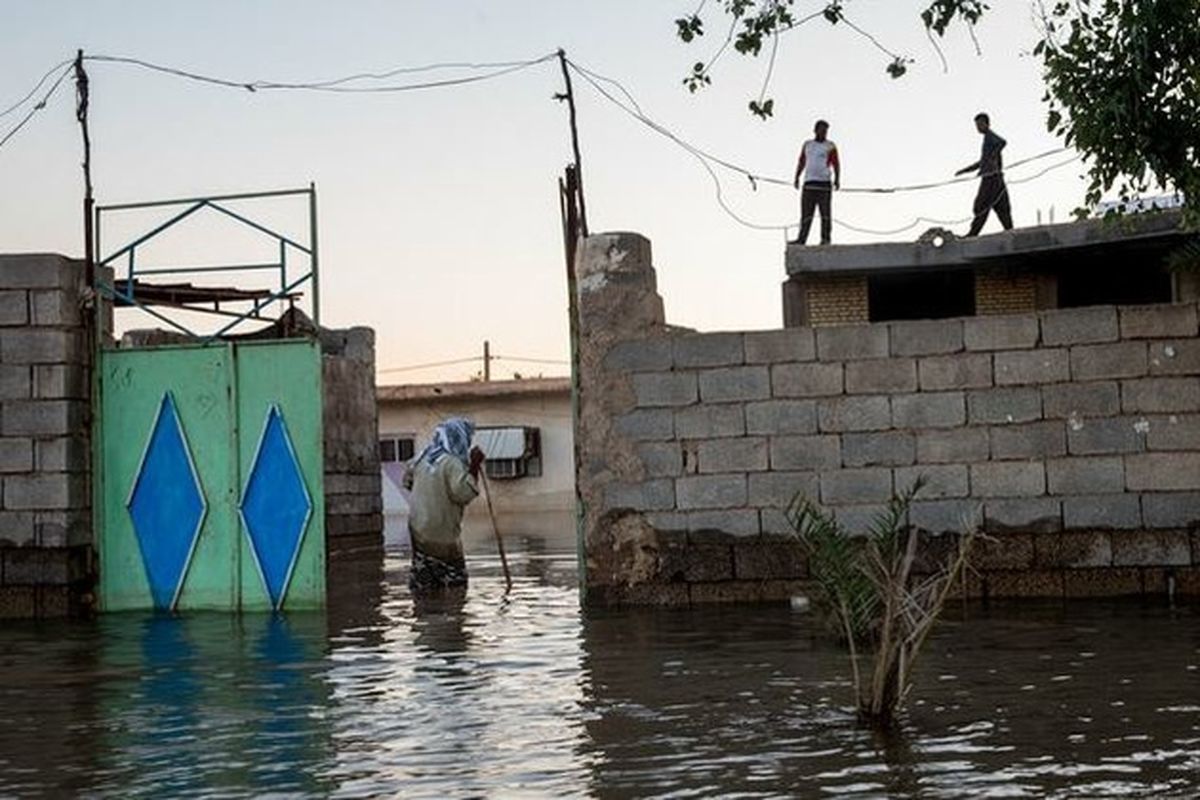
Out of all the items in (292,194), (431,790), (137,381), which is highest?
(292,194)

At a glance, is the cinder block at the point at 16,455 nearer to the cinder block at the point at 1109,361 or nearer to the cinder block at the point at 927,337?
the cinder block at the point at 927,337

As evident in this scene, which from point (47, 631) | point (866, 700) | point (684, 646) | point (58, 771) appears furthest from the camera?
point (47, 631)

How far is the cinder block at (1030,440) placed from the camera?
12609mm

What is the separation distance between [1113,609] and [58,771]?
24.2 feet

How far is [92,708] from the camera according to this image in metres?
8.55

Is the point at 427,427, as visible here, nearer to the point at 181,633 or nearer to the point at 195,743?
the point at 181,633

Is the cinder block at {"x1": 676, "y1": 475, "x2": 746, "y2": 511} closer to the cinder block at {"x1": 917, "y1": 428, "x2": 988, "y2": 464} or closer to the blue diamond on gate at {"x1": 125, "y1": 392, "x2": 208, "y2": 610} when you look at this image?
the cinder block at {"x1": 917, "y1": 428, "x2": 988, "y2": 464}

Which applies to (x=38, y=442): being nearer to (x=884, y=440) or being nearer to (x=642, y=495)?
(x=642, y=495)

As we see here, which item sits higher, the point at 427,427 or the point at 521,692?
the point at 427,427

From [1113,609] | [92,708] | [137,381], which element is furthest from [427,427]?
[92,708]

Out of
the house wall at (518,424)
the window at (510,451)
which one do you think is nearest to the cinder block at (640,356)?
the window at (510,451)

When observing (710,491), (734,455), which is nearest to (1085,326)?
(734,455)

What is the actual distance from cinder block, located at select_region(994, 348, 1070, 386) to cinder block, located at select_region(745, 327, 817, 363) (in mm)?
1312

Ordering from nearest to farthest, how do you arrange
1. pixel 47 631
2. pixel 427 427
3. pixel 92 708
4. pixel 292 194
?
pixel 92 708
pixel 47 631
pixel 292 194
pixel 427 427
